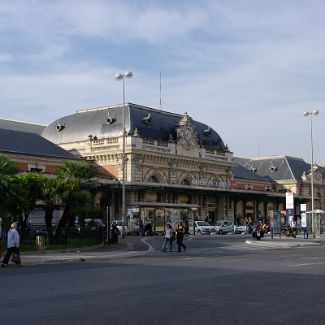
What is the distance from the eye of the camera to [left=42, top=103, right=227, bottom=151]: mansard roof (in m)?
72.8

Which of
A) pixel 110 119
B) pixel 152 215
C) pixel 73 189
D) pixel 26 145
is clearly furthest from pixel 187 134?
pixel 73 189

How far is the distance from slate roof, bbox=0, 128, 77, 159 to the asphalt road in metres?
41.9

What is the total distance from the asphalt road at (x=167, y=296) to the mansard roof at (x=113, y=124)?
53.3 metres

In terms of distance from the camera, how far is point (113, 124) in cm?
7294

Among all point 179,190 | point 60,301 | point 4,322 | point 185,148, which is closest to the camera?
point 4,322

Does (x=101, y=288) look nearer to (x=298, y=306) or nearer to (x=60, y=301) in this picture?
(x=60, y=301)

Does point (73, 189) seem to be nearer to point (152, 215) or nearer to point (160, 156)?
point (152, 215)

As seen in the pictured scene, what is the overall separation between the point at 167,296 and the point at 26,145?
51.8 m

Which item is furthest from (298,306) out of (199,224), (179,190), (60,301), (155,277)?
(179,190)

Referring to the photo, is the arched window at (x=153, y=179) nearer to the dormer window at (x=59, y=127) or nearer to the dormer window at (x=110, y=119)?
the dormer window at (x=110, y=119)

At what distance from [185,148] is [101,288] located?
63.8 m

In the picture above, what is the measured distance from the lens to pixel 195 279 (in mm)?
16547

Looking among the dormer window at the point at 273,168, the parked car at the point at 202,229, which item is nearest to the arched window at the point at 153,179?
the parked car at the point at 202,229

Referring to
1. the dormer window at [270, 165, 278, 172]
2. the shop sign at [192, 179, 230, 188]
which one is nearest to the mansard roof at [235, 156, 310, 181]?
the dormer window at [270, 165, 278, 172]
